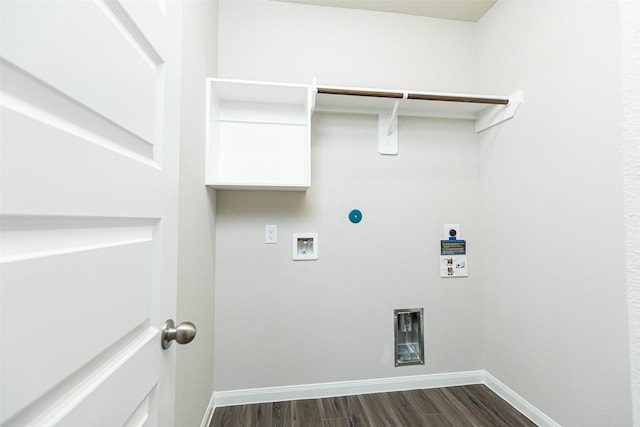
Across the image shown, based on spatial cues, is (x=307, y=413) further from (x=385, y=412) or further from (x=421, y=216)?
(x=421, y=216)

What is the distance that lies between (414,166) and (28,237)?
77.0 inches

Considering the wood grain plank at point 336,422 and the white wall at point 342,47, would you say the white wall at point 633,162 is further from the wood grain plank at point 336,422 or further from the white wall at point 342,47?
the white wall at point 342,47

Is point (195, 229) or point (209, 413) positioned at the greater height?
point (195, 229)

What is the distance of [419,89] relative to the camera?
1.95 m

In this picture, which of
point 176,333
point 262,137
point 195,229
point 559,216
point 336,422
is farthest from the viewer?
point 262,137

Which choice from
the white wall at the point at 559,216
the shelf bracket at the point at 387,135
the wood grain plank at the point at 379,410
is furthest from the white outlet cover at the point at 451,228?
the wood grain plank at the point at 379,410

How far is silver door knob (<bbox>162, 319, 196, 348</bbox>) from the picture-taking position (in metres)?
0.63

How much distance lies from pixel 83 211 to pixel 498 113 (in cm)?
216

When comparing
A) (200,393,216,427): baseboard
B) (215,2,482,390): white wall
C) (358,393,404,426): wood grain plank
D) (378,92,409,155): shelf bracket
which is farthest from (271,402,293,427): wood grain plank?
(378,92,409,155): shelf bracket

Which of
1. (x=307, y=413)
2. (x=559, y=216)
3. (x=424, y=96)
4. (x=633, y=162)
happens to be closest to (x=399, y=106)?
(x=424, y=96)

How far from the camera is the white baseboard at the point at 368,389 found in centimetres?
165

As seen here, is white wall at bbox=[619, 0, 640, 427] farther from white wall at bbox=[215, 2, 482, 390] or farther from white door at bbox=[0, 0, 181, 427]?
white wall at bbox=[215, 2, 482, 390]

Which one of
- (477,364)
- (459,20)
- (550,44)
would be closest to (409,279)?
(477,364)

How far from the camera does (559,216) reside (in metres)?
1.39
